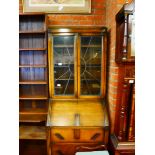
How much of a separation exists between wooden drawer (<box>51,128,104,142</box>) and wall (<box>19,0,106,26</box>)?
66.3 inches

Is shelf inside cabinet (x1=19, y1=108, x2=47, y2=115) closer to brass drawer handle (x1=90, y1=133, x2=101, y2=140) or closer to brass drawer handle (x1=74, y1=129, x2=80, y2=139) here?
brass drawer handle (x1=74, y1=129, x2=80, y2=139)

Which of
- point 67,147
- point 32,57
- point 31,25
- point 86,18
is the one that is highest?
point 86,18

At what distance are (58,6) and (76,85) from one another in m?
1.32

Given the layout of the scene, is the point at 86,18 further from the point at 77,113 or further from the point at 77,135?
the point at 77,135

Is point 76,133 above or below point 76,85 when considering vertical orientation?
below

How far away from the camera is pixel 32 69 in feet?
10.5

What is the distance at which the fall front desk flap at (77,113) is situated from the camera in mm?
2568

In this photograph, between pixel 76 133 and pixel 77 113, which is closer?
pixel 76 133

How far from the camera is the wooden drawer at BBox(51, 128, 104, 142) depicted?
101 inches

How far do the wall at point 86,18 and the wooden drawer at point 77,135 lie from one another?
1684 millimetres

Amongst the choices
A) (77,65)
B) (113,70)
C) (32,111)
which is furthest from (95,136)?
(32,111)

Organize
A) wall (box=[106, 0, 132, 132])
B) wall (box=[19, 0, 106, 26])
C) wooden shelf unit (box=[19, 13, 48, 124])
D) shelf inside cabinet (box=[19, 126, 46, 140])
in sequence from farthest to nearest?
1. wall (box=[19, 0, 106, 26])
2. wooden shelf unit (box=[19, 13, 48, 124])
3. shelf inside cabinet (box=[19, 126, 46, 140])
4. wall (box=[106, 0, 132, 132])

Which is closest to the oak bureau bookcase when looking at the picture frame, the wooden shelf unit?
the wooden shelf unit

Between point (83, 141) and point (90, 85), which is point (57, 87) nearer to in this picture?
point (90, 85)
